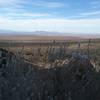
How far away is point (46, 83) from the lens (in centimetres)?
715

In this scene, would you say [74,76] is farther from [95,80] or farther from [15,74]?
[15,74]

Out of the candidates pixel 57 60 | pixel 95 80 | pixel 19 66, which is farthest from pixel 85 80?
pixel 19 66

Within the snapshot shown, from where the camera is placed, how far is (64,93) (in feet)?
23.6

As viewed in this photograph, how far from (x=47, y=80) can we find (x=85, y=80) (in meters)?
0.85

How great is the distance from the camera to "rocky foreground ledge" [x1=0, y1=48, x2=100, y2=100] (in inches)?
267

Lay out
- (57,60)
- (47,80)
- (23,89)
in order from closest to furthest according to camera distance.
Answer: (23,89) < (47,80) < (57,60)

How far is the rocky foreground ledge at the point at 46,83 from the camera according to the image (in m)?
6.77

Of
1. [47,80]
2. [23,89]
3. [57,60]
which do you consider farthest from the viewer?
[57,60]

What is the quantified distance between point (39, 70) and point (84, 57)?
1.16 metres

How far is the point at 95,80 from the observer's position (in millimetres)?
7500

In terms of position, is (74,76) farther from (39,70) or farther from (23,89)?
(23,89)

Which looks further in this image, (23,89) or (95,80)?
(95,80)

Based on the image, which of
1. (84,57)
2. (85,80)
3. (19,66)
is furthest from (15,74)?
(84,57)

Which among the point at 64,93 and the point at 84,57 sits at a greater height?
the point at 84,57
